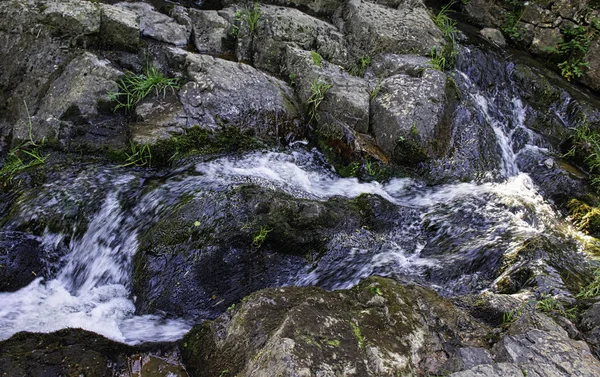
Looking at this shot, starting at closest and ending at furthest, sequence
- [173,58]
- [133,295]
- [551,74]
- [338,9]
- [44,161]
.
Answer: [133,295], [44,161], [173,58], [338,9], [551,74]

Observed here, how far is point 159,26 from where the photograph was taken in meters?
6.38

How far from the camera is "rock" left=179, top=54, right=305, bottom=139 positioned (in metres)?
5.44

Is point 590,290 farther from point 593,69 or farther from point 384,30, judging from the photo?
point 593,69

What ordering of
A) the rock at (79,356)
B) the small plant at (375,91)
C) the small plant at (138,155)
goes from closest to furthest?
the rock at (79,356) → the small plant at (138,155) → the small plant at (375,91)

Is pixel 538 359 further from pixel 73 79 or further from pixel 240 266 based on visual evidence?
pixel 73 79

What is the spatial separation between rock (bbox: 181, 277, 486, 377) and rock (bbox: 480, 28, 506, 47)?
24.5ft

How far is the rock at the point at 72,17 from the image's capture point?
5418 millimetres

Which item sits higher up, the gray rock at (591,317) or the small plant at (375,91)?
the small plant at (375,91)

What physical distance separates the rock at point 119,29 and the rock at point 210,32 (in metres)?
1.04

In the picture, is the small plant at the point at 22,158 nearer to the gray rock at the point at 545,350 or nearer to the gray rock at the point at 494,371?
the gray rock at the point at 494,371

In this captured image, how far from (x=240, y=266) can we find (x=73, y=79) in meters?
3.50

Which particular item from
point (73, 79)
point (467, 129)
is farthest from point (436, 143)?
point (73, 79)

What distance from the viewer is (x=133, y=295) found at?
149 inches

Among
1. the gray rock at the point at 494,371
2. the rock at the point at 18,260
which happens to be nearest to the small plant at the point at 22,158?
the rock at the point at 18,260
